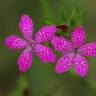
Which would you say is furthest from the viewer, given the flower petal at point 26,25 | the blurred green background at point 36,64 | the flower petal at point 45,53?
the blurred green background at point 36,64

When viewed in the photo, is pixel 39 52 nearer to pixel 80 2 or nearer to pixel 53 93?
pixel 53 93

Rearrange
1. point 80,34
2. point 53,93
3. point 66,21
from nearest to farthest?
point 80,34, point 66,21, point 53,93

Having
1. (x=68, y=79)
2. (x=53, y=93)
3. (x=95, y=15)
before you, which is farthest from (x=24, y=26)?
(x=95, y=15)

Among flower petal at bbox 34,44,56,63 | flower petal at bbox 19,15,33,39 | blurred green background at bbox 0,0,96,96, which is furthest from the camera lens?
blurred green background at bbox 0,0,96,96

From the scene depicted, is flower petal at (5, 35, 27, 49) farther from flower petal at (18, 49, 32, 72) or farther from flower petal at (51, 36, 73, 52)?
flower petal at (51, 36, 73, 52)

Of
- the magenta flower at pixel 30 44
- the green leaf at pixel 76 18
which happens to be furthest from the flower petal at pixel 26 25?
the green leaf at pixel 76 18

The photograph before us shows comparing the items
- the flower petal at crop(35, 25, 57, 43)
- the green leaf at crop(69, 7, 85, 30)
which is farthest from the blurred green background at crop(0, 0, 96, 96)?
the flower petal at crop(35, 25, 57, 43)

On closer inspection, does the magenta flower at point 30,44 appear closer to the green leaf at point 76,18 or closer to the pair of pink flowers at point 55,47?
the pair of pink flowers at point 55,47
